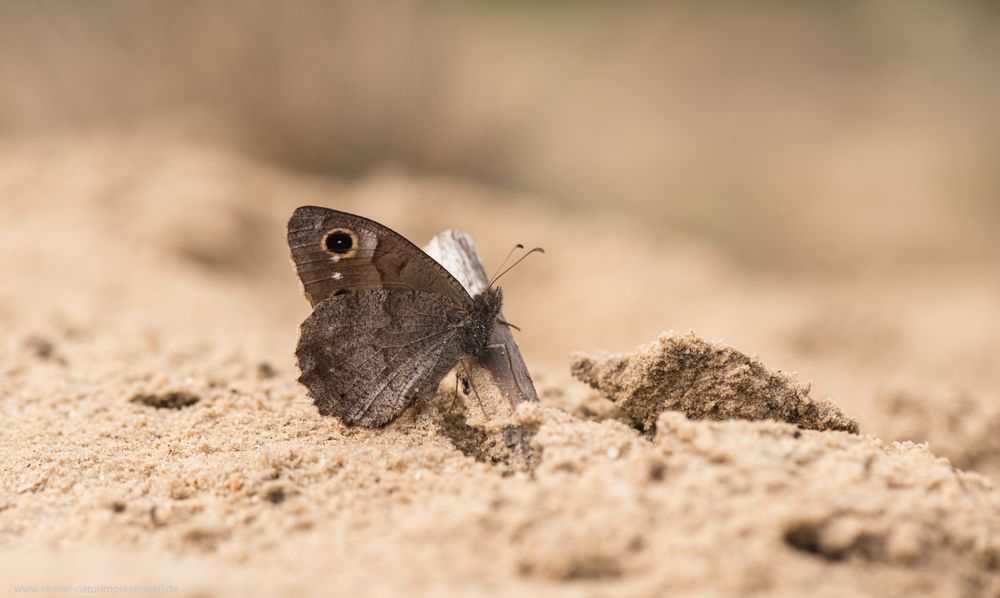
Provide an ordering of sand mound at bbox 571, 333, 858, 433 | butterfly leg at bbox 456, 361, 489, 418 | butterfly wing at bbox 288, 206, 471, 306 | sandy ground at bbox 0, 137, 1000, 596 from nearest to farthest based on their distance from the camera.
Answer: sandy ground at bbox 0, 137, 1000, 596, sand mound at bbox 571, 333, 858, 433, butterfly leg at bbox 456, 361, 489, 418, butterfly wing at bbox 288, 206, 471, 306

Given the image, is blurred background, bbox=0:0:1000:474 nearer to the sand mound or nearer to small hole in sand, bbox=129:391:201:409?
small hole in sand, bbox=129:391:201:409

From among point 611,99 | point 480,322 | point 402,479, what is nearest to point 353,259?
point 480,322

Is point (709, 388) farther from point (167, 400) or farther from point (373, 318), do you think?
point (167, 400)

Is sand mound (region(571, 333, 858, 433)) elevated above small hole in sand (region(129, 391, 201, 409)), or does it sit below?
below

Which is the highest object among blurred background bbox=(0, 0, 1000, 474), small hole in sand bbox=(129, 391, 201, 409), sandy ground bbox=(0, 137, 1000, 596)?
blurred background bbox=(0, 0, 1000, 474)

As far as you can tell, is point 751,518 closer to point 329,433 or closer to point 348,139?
point 329,433

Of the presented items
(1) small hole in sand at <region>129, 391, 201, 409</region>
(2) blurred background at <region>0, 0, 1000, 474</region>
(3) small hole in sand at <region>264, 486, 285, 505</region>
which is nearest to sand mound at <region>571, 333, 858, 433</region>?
(3) small hole in sand at <region>264, 486, 285, 505</region>

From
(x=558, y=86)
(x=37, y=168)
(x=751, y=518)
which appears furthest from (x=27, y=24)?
(x=751, y=518)
